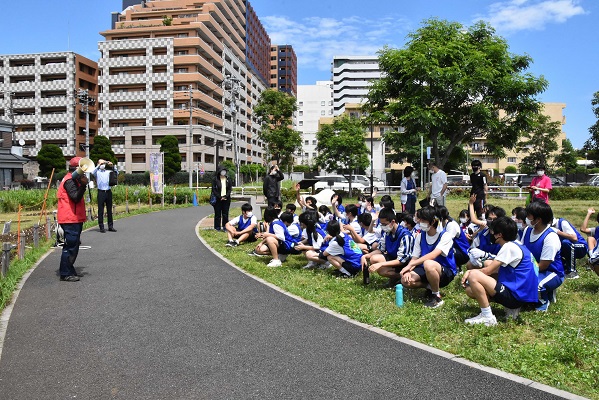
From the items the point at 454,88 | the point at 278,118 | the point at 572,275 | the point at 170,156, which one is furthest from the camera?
the point at 170,156

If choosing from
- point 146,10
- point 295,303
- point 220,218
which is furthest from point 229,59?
point 295,303

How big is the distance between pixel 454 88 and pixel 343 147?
1904 cm

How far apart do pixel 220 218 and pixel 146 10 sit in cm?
6665

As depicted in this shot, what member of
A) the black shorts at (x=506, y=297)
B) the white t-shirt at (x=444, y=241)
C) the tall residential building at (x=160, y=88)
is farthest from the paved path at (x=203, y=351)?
the tall residential building at (x=160, y=88)

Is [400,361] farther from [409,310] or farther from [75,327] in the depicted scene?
[75,327]

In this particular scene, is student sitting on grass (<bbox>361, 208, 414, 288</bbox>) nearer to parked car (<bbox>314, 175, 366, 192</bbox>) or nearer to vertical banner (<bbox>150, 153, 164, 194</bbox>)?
vertical banner (<bbox>150, 153, 164, 194</bbox>)

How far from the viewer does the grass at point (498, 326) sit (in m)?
3.94

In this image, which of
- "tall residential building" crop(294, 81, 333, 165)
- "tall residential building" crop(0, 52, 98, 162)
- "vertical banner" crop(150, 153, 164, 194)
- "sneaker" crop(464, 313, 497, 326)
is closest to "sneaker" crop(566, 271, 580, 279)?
"sneaker" crop(464, 313, 497, 326)

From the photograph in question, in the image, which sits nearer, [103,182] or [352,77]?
[103,182]

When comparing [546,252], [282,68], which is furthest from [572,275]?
[282,68]

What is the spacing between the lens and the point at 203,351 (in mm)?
4410

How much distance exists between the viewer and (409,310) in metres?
5.55

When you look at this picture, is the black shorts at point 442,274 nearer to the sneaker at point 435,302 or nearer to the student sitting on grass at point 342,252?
the sneaker at point 435,302

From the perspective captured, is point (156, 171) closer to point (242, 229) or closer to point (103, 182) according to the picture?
point (103, 182)
